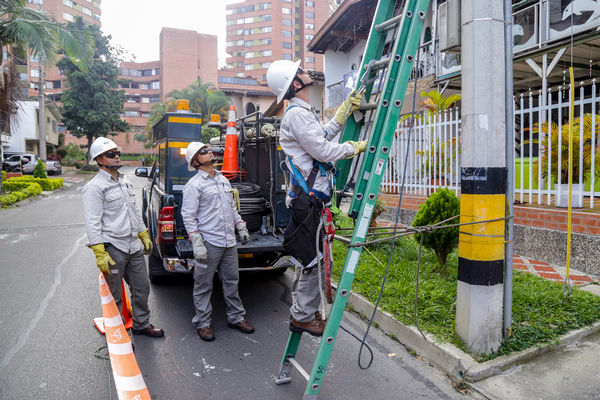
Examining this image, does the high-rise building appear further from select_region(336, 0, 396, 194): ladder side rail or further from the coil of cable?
select_region(336, 0, 396, 194): ladder side rail

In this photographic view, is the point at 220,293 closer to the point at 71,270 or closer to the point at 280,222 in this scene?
the point at 280,222

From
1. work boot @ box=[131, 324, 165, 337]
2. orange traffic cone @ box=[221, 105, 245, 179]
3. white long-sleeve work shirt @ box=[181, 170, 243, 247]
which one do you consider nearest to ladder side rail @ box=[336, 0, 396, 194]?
white long-sleeve work shirt @ box=[181, 170, 243, 247]

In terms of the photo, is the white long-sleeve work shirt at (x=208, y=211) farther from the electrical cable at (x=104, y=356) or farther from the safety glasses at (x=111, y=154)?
the electrical cable at (x=104, y=356)

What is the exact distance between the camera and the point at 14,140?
40281mm

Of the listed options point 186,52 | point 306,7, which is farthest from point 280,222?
point 306,7

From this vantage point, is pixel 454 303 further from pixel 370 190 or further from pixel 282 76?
pixel 282 76

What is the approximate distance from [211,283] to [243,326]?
21.3 inches

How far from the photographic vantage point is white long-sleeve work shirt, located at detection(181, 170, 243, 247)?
4.43 meters

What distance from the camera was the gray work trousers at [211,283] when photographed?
4.43 meters

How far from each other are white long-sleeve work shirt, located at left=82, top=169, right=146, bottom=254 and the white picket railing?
341cm

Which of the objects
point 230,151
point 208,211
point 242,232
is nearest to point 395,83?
point 208,211

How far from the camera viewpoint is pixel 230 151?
21.4 ft

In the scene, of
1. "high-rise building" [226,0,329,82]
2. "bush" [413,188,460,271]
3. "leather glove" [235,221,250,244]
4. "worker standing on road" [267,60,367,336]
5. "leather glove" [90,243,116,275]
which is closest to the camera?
"worker standing on road" [267,60,367,336]

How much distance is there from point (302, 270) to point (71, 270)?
5130 millimetres
